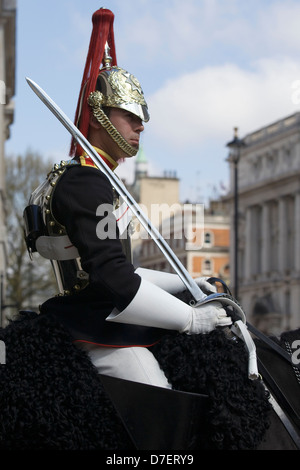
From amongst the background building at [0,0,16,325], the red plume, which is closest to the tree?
the background building at [0,0,16,325]

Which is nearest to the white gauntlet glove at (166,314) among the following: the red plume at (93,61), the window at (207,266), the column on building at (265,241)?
the red plume at (93,61)

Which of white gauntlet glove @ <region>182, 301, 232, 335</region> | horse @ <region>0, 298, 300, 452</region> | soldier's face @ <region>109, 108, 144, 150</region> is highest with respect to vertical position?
soldier's face @ <region>109, 108, 144, 150</region>

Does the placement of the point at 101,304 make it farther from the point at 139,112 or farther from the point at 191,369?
the point at 139,112

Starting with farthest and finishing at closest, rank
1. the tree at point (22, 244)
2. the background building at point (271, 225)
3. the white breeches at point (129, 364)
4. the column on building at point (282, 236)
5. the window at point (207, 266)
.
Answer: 1. the window at point (207, 266)
2. the column on building at point (282, 236)
3. the background building at point (271, 225)
4. the tree at point (22, 244)
5. the white breeches at point (129, 364)

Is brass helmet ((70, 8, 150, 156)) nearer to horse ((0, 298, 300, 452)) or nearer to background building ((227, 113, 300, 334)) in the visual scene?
horse ((0, 298, 300, 452))

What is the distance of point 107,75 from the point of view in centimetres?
398

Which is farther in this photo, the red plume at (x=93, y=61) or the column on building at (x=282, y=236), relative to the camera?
the column on building at (x=282, y=236)

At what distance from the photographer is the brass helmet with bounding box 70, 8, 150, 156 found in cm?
395

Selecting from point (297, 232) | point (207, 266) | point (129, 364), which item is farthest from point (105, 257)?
point (207, 266)

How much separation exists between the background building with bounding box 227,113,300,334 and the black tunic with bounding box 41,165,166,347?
228 feet

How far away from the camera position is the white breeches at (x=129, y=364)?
11.9ft

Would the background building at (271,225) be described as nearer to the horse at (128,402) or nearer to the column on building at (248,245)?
the column on building at (248,245)

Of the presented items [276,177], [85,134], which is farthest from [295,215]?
[85,134]

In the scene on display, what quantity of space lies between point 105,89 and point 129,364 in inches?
47.3
